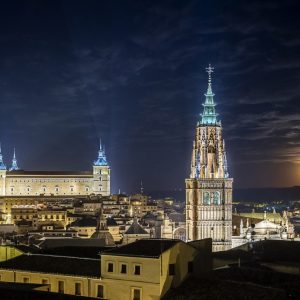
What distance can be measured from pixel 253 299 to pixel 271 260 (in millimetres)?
16431

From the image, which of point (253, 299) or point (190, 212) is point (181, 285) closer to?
point (253, 299)

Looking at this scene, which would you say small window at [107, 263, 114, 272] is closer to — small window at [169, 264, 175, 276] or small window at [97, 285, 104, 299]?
small window at [97, 285, 104, 299]

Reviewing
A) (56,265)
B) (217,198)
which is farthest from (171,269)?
(217,198)

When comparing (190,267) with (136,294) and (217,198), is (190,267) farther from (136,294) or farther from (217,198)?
(217,198)

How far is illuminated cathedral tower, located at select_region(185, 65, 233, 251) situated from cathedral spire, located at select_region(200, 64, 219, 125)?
0.17 metres

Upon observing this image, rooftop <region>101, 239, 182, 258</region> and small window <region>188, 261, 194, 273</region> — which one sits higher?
rooftop <region>101, 239, 182, 258</region>

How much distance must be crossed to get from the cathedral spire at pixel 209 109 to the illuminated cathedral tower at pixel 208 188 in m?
0.17

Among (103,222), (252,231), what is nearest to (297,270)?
(252,231)

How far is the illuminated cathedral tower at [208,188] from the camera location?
271 feet

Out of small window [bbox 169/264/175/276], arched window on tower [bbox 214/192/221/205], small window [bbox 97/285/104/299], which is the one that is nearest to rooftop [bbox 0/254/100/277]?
small window [bbox 97/285/104/299]

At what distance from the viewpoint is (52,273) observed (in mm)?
33812

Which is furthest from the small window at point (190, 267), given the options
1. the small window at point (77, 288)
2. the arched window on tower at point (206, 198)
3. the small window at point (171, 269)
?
the arched window on tower at point (206, 198)

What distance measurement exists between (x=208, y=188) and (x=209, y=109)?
9419 millimetres

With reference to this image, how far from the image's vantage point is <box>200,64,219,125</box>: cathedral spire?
85.1m
